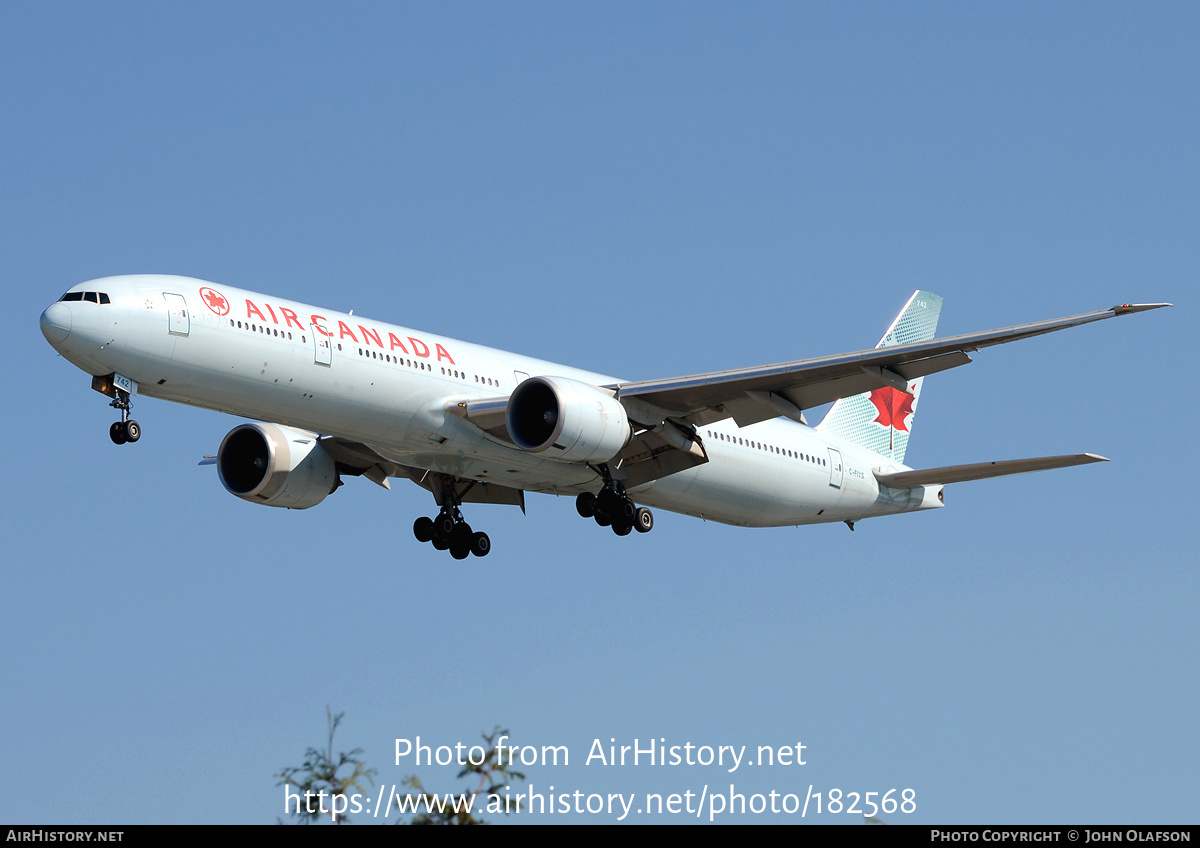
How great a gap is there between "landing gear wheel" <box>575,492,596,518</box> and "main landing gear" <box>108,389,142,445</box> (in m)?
10.9

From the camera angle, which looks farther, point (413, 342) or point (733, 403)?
point (733, 403)

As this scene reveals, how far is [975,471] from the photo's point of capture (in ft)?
125

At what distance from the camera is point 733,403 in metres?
34.8

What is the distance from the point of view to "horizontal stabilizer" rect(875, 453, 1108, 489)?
34344 mm

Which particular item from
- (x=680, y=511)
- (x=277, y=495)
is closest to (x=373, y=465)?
(x=277, y=495)

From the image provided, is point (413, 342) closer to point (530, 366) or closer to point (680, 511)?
point (530, 366)

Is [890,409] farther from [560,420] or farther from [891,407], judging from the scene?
[560,420]

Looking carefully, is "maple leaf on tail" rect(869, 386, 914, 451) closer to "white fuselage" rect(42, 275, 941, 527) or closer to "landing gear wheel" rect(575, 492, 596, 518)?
"white fuselage" rect(42, 275, 941, 527)

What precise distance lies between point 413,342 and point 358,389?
6.73 feet

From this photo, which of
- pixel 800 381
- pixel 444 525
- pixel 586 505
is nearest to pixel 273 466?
pixel 444 525

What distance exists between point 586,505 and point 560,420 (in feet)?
14.7

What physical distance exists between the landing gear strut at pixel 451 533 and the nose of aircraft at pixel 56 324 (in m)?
12.2

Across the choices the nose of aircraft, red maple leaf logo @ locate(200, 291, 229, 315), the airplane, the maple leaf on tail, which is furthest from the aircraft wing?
the nose of aircraft
